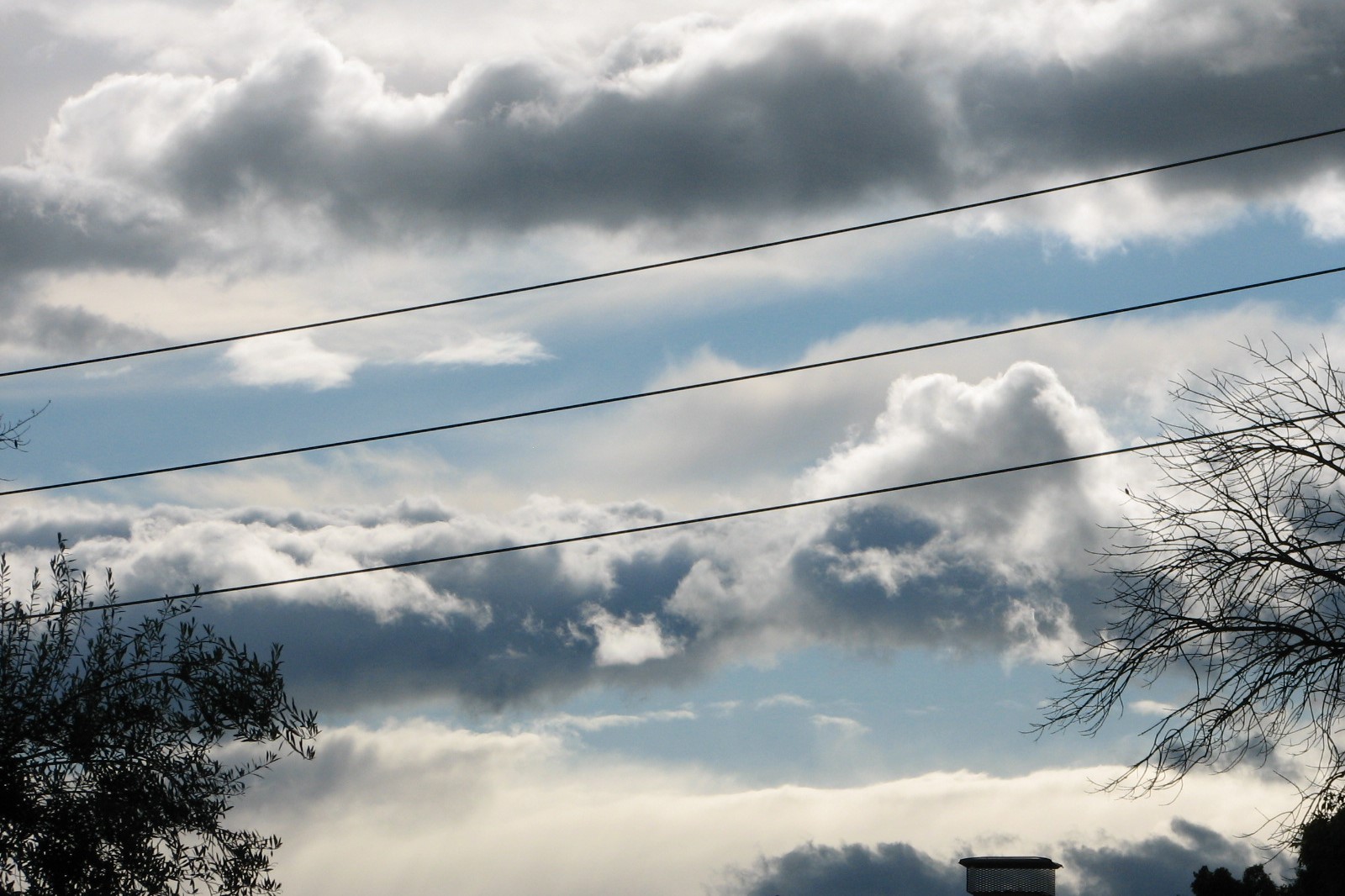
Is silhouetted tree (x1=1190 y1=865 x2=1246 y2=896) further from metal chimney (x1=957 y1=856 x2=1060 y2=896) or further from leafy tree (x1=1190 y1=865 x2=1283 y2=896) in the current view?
metal chimney (x1=957 y1=856 x2=1060 y2=896)

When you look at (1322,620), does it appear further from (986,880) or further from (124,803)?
(124,803)

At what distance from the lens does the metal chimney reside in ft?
76.9

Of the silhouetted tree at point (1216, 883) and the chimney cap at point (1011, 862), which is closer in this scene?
the chimney cap at point (1011, 862)

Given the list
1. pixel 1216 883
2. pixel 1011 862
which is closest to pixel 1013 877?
pixel 1011 862

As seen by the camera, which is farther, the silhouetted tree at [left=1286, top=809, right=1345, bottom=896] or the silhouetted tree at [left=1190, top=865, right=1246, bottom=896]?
the silhouetted tree at [left=1190, top=865, right=1246, bottom=896]

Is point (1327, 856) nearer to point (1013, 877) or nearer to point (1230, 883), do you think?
point (1013, 877)

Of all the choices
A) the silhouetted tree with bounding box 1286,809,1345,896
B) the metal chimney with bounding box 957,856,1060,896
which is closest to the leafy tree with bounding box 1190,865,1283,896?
the silhouetted tree with bounding box 1286,809,1345,896

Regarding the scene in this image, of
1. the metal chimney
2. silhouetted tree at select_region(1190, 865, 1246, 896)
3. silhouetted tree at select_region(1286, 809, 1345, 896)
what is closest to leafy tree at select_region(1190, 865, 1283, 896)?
silhouetted tree at select_region(1190, 865, 1246, 896)

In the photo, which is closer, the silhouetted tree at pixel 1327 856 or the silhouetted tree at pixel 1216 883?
the silhouetted tree at pixel 1327 856

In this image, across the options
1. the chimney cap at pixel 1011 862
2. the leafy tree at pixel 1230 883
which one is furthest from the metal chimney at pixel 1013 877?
the leafy tree at pixel 1230 883

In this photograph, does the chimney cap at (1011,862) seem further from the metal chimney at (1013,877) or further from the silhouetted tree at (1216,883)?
the silhouetted tree at (1216,883)

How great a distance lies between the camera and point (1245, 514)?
1561cm

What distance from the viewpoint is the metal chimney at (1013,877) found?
76.9 ft

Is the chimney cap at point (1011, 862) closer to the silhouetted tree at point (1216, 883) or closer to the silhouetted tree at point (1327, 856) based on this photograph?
the silhouetted tree at point (1327, 856)
